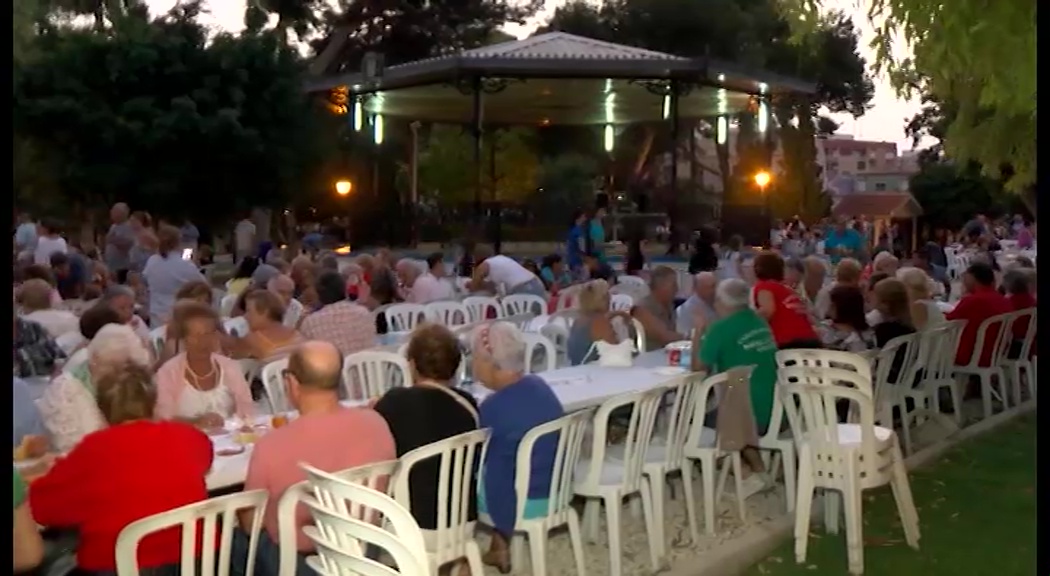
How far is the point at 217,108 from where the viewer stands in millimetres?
20062

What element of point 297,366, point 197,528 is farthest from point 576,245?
point 197,528

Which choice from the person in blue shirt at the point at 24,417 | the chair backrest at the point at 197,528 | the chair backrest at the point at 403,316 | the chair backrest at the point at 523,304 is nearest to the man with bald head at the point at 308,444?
the chair backrest at the point at 197,528

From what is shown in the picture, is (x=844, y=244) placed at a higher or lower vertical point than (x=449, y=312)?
higher

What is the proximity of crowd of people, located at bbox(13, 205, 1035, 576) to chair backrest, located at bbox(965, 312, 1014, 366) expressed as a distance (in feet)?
0.23

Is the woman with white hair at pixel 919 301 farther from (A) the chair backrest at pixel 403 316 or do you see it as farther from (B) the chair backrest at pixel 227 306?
(B) the chair backrest at pixel 227 306

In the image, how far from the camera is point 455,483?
3.66 m

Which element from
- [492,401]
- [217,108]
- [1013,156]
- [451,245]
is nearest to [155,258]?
A: [492,401]

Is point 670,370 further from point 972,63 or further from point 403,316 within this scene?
point 403,316

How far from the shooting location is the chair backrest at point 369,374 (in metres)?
5.71

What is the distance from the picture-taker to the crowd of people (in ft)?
10.4

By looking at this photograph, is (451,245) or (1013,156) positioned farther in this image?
(451,245)

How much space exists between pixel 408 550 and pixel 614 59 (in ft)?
32.2

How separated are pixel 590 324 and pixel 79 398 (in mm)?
2757
